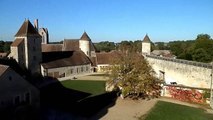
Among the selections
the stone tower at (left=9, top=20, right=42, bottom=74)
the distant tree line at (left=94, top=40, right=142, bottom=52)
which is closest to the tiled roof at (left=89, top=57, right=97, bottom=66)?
the distant tree line at (left=94, top=40, right=142, bottom=52)

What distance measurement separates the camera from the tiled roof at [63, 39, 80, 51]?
188ft

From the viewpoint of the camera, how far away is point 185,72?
30953 mm

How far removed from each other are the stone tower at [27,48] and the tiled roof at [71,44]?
17.7 metres

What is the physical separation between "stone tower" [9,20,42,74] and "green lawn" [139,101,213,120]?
76.1 ft

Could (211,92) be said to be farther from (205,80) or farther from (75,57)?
(75,57)

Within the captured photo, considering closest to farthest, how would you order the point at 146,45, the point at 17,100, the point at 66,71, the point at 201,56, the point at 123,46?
the point at 17,100
the point at 123,46
the point at 66,71
the point at 201,56
the point at 146,45

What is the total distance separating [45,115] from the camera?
847 inches

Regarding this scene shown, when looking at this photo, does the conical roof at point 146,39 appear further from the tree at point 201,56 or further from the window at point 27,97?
the window at point 27,97

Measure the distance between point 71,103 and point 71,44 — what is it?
114ft

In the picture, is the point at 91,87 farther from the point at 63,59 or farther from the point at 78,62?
the point at 78,62

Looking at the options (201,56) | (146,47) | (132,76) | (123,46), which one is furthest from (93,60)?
(132,76)

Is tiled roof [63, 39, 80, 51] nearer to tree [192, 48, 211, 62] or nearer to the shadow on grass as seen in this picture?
the shadow on grass

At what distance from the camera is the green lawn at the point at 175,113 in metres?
20.3

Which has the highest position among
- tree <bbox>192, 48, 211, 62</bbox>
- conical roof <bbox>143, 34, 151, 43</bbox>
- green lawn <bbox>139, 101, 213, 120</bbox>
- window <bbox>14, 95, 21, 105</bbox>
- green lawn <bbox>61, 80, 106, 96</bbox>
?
conical roof <bbox>143, 34, 151, 43</bbox>
